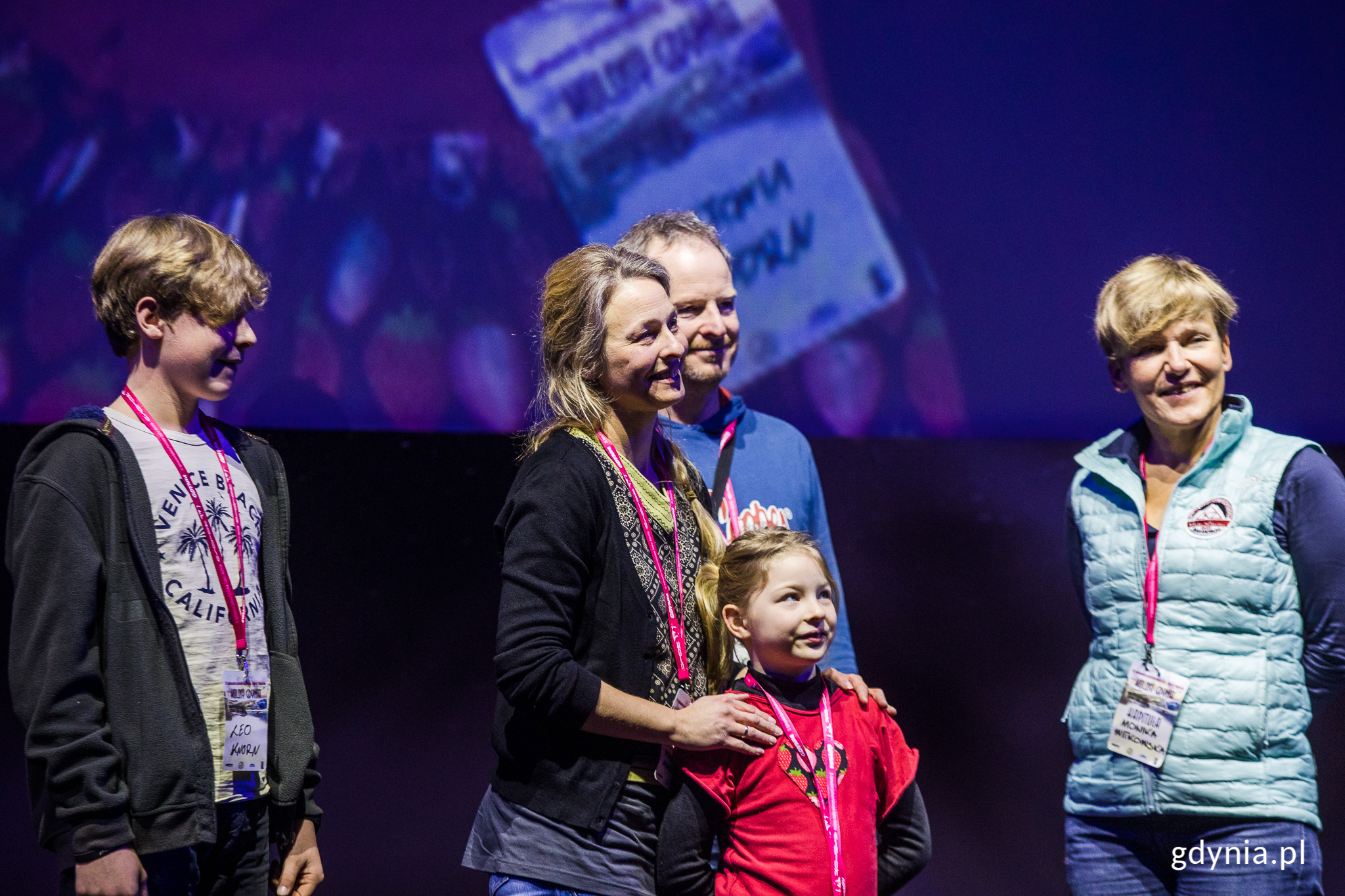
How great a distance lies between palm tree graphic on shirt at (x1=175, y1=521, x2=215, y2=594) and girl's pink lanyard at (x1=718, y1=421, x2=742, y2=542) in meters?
0.81

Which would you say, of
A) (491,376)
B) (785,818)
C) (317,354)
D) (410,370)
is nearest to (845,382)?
(491,376)

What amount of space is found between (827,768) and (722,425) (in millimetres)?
743

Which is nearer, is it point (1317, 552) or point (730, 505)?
point (1317, 552)

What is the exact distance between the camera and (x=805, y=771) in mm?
1412

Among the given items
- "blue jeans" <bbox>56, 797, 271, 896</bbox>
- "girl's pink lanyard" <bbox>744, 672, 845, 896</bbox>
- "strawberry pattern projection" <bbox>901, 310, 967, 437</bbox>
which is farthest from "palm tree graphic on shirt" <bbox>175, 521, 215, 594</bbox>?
"strawberry pattern projection" <bbox>901, 310, 967, 437</bbox>

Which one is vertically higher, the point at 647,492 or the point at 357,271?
the point at 357,271

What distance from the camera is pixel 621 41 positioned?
3.22 m

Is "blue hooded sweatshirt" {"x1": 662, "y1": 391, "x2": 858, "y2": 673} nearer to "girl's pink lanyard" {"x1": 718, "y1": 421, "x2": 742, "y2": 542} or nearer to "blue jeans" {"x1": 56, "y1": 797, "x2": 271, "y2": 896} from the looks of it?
"girl's pink lanyard" {"x1": 718, "y1": 421, "x2": 742, "y2": 542}

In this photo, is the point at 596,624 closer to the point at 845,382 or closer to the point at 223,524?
the point at 223,524

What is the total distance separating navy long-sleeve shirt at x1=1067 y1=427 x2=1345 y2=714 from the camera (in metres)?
1.71

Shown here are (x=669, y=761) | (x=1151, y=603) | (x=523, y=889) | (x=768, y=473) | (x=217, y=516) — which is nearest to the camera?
(x=523, y=889)

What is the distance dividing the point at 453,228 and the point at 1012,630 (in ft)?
6.56

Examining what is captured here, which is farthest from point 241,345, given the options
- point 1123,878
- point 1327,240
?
point 1327,240

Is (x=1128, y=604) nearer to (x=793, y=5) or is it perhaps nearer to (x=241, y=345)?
(x=241, y=345)
